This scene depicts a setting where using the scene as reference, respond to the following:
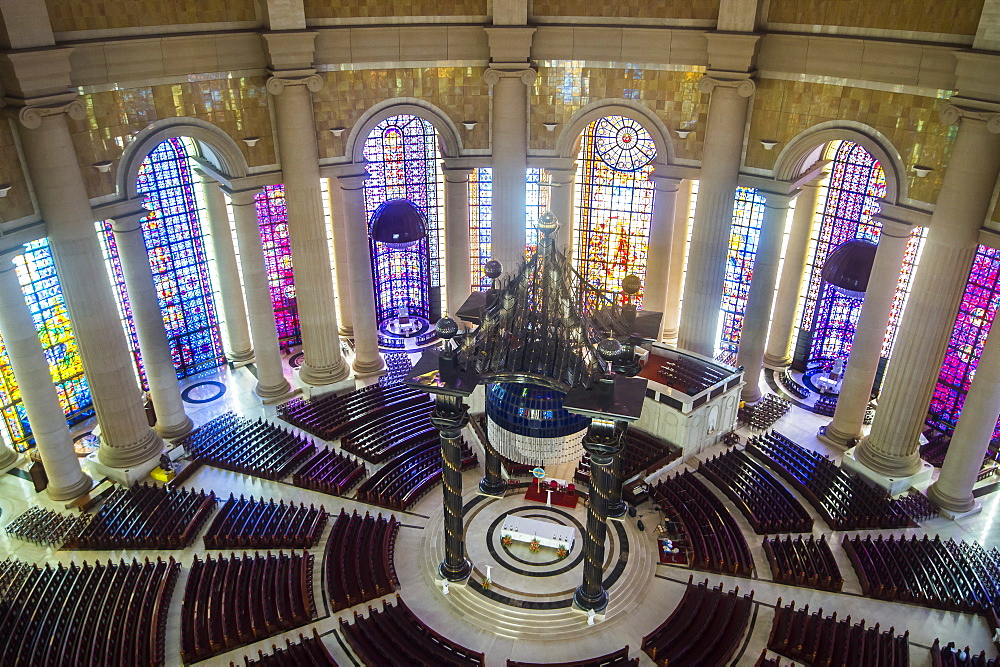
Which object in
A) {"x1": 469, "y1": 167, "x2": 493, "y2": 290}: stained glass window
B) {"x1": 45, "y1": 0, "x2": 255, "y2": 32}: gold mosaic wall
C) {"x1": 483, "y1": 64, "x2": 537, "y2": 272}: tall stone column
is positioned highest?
{"x1": 45, "y1": 0, "x2": 255, "y2": 32}: gold mosaic wall

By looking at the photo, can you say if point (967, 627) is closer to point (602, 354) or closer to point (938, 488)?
point (938, 488)

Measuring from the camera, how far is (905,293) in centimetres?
4175

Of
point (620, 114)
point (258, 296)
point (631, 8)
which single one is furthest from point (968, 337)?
point (258, 296)

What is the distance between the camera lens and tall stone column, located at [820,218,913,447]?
107 ft

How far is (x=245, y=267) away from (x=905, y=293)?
34293 mm

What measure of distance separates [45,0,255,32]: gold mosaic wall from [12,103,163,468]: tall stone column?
10.1 feet

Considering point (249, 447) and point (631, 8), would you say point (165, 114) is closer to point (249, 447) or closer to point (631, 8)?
point (249, 447)

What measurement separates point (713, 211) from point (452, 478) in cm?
1827

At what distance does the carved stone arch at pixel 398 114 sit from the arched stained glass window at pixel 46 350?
1498 centimetres

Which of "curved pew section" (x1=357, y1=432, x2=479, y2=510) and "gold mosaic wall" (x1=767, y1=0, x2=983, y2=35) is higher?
"gold mosaic wall" (x1=767, y1=0, x2=983, y2=35)

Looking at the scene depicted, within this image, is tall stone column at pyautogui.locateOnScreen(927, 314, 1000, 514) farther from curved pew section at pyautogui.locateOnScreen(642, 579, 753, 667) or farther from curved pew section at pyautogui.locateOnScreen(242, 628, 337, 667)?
curved pew section at pyautogui.locateOnScreen(242, 628, 337, 667)

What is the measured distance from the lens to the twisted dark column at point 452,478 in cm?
2623

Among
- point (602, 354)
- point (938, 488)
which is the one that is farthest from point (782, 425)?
point (602, 354)

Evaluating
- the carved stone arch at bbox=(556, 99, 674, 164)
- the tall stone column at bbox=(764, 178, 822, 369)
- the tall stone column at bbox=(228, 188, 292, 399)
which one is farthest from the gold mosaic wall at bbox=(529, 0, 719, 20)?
the tall stone column at bbox=(228, 188, 292, 399)
